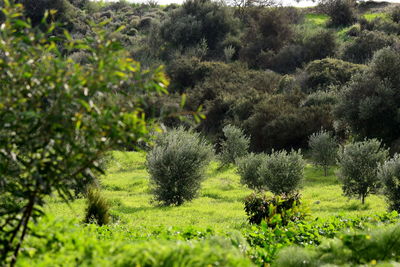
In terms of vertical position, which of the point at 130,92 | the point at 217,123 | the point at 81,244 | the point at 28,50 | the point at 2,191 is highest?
the point at 28,50

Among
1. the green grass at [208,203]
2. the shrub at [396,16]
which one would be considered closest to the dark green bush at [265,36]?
the shrub at [396,16]

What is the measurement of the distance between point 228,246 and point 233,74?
4586cm

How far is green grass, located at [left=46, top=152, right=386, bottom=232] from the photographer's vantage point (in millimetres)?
16391

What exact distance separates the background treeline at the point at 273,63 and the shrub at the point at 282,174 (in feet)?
35.0

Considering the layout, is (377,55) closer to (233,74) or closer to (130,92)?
(233,74)

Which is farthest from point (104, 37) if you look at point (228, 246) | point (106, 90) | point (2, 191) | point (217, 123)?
point (217, 123)

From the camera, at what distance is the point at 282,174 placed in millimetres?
21047

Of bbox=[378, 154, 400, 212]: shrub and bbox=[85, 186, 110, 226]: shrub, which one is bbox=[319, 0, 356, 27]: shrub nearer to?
bbox=[378, 154, 400, 212]: shrub

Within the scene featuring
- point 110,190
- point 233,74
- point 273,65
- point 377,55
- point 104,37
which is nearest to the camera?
point 104,37

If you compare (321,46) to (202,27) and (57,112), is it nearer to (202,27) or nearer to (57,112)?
(202,27)

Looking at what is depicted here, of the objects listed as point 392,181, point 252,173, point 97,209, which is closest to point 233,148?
point 252,173

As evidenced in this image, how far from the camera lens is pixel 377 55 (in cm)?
3272

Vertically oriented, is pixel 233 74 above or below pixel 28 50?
below

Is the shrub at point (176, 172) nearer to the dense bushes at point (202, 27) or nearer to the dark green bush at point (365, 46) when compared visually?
the dark green bush at point (365, 46)
